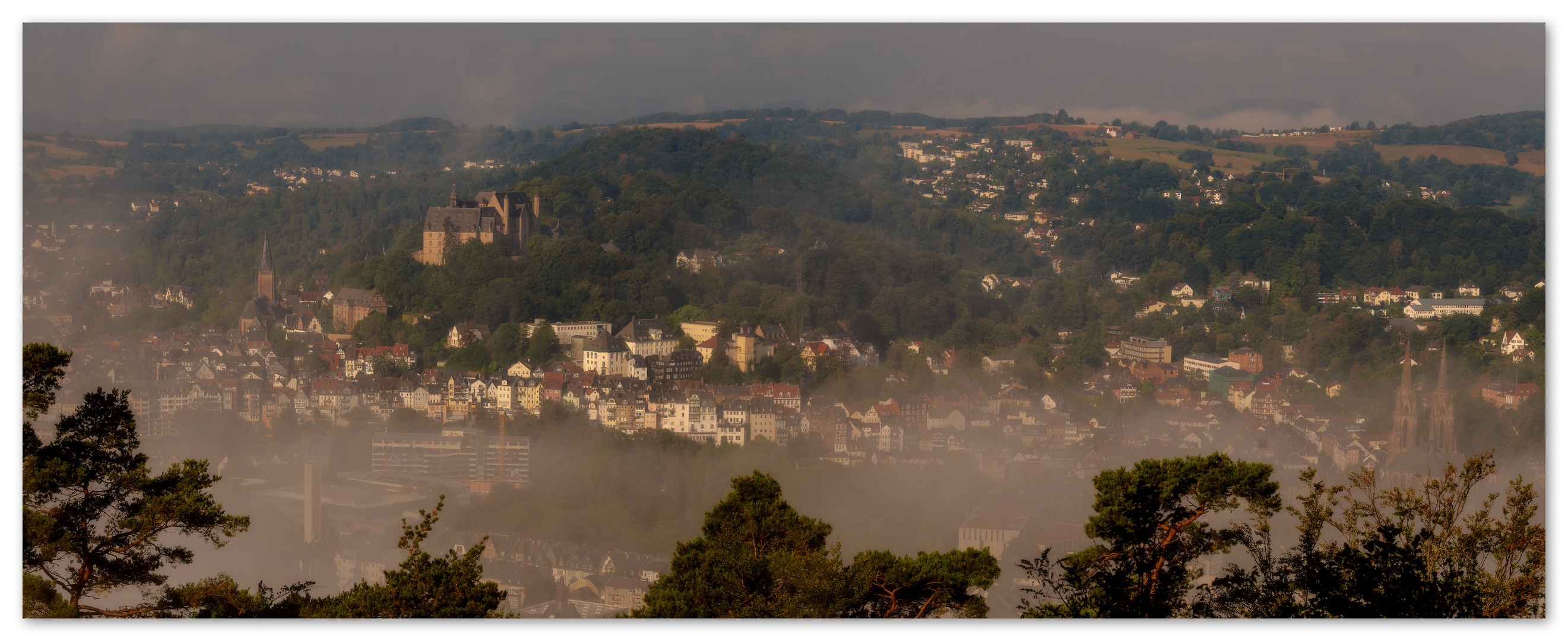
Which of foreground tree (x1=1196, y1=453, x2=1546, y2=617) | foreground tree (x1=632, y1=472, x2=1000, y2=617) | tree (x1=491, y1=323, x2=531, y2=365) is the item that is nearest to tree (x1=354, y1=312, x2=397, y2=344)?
tree (x1=491, y1=323, x2=531, y2=365)

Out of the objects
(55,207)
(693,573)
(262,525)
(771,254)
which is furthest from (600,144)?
(693,573)

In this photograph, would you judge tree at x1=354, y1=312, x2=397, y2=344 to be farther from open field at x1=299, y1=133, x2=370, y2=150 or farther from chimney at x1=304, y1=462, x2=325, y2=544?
open field at x1=299, y1=133, x2=370, y2=150

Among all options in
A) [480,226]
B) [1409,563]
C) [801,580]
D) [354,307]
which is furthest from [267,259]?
[1409,563]

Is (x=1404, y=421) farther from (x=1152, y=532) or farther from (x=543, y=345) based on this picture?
(x=543, y=345)

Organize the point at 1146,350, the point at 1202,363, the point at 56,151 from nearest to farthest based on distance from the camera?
the point at 56,151, the point at 1202,363, the point at 1146,350

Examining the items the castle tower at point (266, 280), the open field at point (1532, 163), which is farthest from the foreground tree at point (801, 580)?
the open field at point (1532, 163)

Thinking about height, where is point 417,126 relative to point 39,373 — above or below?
above

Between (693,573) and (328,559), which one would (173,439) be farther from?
(693,573)
